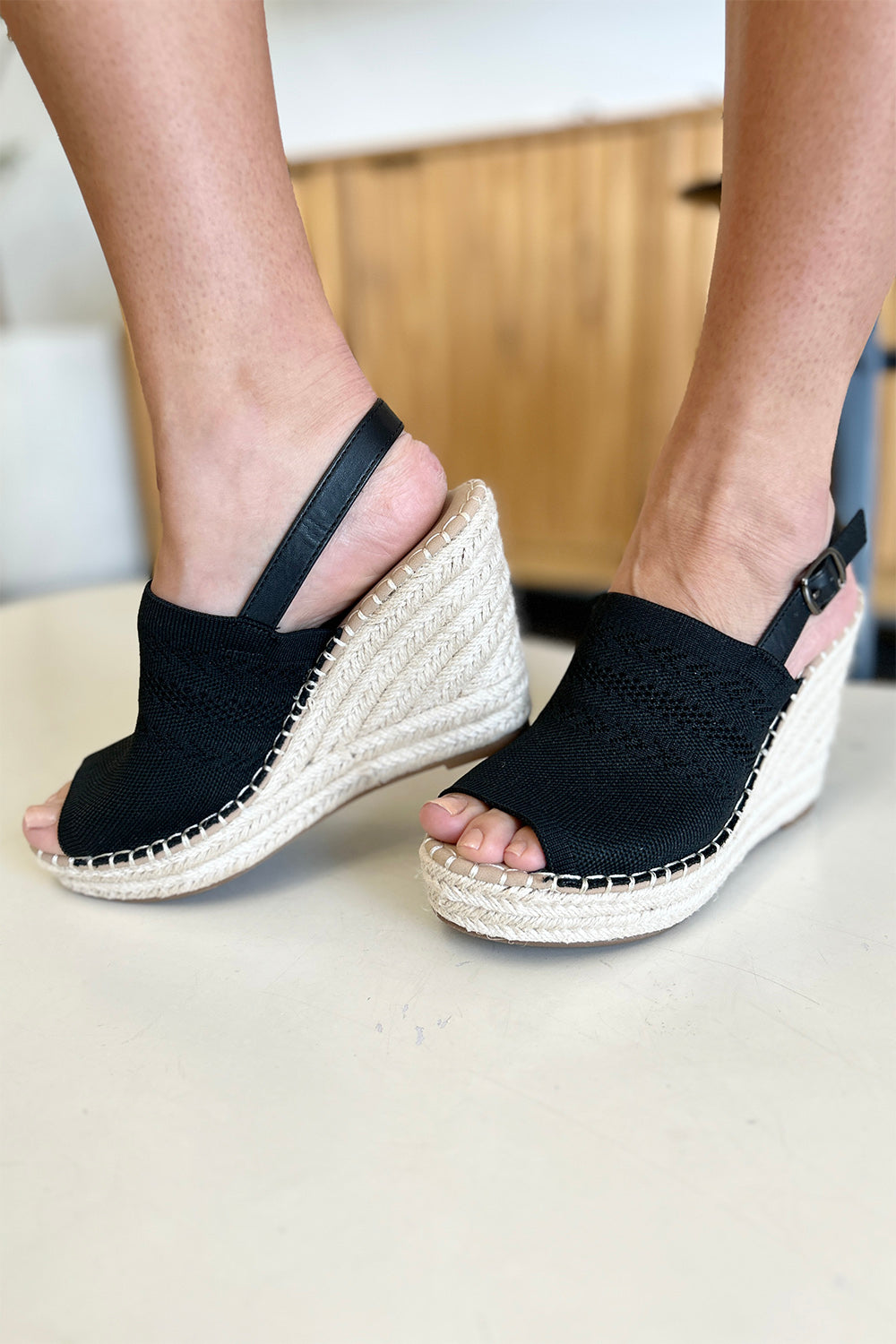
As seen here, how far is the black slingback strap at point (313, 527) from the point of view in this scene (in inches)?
22.2

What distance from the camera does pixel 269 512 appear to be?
561 mm

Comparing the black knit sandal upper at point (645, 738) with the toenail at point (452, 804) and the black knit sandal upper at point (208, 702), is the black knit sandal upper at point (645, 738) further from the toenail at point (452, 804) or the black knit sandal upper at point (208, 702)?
the black knit sandal upper at point (208, 702)

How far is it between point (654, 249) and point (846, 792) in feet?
5.76

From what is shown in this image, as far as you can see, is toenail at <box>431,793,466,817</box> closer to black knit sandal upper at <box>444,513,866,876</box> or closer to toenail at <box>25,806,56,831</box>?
black knit sandal upper at <box>444,513,866,876</box>

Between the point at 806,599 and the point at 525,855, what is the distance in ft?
0.86

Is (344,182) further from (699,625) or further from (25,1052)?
(25,1052)

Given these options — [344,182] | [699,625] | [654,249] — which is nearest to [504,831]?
[699,625]

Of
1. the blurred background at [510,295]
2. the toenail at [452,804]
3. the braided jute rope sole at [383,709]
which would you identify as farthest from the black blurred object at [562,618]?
the toenail at [452,804]

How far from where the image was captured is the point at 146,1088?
1.37 ft

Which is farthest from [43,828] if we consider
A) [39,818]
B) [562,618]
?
[562,618]

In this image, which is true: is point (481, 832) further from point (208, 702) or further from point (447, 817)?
point (208, 702)

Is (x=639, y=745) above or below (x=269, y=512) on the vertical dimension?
below

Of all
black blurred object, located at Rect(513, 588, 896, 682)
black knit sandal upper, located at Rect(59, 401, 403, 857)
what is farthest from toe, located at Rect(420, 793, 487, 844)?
black blurred object, located at Rect(513, 588, 896, 682)

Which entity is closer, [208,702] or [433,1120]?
[433,1120]
